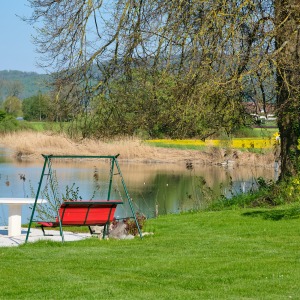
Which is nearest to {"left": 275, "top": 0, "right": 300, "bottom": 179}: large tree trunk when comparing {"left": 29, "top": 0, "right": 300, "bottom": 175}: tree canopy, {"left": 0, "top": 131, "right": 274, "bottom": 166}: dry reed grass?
{"left": 29, "top": 0, "right": 300, "bottom": 175}: tree canopy

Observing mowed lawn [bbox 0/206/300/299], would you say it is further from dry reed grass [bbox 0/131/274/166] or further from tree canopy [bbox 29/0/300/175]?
dry reed grass [bbox 0/131/274/166]

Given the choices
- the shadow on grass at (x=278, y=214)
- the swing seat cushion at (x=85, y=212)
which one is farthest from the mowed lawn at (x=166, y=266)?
the shadow on grass at (x=278, y=214)

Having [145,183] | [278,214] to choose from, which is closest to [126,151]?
[145,183]

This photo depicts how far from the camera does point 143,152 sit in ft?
151

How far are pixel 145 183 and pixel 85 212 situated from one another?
20.9m

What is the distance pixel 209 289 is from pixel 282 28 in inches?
355

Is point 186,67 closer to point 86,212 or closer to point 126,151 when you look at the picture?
point 86,212

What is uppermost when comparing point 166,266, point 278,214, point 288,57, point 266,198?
point 288,57

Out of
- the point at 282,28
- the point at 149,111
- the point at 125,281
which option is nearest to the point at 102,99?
the point at 149,111

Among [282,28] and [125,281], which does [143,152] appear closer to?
[282,28]

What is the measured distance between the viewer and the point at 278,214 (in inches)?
569

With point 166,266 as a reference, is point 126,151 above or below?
below

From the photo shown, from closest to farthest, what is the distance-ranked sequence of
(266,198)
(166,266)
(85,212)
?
(166,266)
(85,212)
(266,198)

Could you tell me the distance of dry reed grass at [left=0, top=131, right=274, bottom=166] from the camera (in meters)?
41.4
